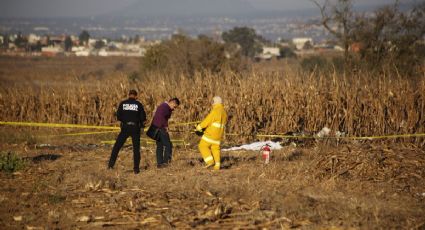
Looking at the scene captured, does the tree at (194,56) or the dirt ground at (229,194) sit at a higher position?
the dirt ground at (229,194)

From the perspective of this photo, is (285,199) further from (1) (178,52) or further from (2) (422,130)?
(1) (178,52)

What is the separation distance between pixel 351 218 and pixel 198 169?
540 centimetres

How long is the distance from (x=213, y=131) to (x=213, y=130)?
0.02 metres

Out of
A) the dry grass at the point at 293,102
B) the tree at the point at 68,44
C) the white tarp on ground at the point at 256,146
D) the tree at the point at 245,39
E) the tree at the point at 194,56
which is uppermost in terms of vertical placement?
the dry grass at the point at 293,102

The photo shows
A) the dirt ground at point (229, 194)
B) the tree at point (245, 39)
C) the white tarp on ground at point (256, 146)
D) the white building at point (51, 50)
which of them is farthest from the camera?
the white building at point (51, 50)

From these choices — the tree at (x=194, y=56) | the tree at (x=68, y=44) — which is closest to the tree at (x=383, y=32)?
the tree at (x=194, y=56)

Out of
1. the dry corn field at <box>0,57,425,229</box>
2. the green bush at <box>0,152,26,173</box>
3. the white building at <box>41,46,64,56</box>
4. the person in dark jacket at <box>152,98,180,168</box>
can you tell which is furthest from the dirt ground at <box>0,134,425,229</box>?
the white building at <box>41,46,64,56</box>

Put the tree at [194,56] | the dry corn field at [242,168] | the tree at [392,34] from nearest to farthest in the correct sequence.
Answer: the dry corn field at [242,168] < the tree at [392,34] < the tree at [194,56]

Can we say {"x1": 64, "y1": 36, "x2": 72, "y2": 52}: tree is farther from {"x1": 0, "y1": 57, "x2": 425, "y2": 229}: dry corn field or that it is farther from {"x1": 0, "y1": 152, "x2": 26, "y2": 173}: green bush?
{"x1": 0, "y1": 152, "x2": 26, "y2": 173}: green bush

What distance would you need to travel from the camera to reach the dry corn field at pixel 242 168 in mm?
11125

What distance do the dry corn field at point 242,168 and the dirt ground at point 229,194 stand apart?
2 cm

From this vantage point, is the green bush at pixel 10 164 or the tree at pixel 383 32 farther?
the tree at pixel 383 32

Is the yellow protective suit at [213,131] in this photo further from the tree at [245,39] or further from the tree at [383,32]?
the tree at [245,39]

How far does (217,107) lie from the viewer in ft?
50.1
